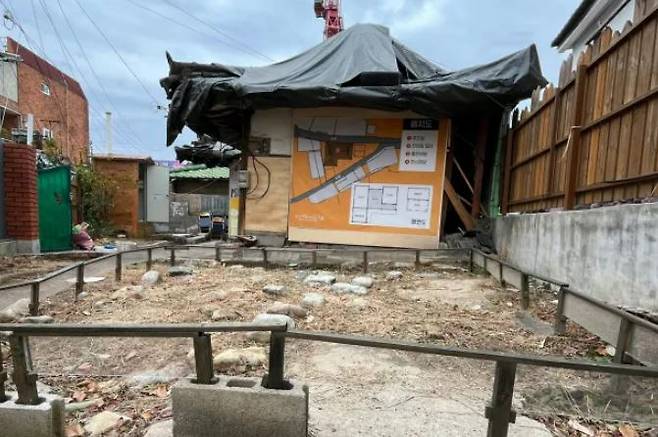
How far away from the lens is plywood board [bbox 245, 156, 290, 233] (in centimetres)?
764

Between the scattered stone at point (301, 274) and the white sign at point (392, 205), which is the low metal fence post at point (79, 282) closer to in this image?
the scattered stone at point (301, 274)

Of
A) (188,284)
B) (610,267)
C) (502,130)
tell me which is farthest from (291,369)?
(502,130)

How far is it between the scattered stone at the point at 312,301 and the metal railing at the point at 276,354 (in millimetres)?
2230

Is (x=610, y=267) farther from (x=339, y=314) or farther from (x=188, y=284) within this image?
(x=188, y=284)

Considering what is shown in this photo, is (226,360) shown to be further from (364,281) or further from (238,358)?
(364,281)

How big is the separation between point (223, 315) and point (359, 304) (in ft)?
4.51

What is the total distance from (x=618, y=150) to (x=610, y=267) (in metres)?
0.97

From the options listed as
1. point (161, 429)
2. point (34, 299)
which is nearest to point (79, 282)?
point (34, 299)

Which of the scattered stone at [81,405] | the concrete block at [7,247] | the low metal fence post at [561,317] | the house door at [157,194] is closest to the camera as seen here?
the scattered stone at [81,405]

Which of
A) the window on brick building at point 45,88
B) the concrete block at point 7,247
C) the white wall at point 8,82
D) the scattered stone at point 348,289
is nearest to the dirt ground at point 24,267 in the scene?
the concrete block at point 7,247

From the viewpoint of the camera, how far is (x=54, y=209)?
28.1ft

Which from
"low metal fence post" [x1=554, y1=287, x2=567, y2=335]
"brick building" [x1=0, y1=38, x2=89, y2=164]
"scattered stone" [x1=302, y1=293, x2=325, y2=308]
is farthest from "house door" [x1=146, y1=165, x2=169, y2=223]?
"low metal fence post" [x1=554, y1=287, x2=567, y2=335]

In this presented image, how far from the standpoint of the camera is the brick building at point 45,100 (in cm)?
1502

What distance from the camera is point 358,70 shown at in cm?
660
